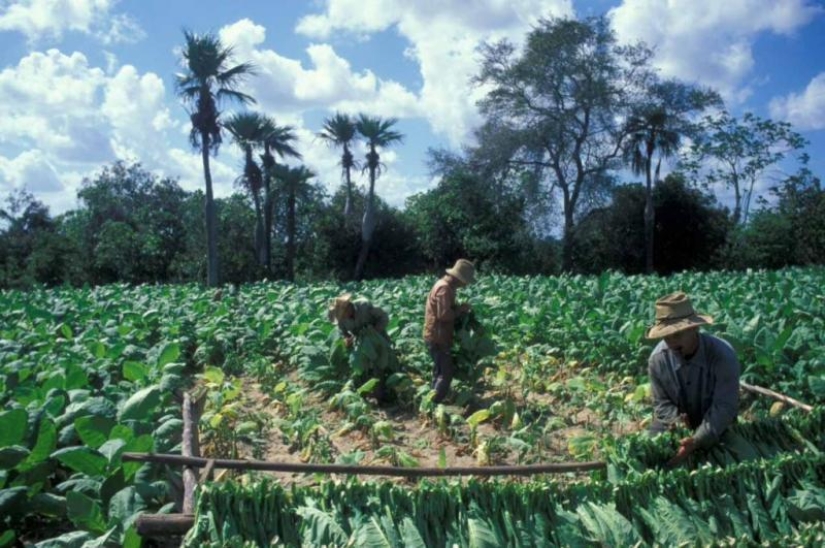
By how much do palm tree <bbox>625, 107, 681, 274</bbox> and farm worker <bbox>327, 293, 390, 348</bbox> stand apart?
24868mm

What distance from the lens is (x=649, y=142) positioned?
30.9 metres

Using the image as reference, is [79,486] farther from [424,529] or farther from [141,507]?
[424,529]

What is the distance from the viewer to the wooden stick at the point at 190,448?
Answer: 12.1 ft

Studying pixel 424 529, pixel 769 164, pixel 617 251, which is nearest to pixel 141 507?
pixel 424 529

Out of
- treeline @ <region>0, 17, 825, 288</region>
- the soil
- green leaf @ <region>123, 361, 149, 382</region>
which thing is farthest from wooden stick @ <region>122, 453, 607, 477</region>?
treeline @ <region>0, 17, 825, 288</region>

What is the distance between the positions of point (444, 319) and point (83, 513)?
389cm

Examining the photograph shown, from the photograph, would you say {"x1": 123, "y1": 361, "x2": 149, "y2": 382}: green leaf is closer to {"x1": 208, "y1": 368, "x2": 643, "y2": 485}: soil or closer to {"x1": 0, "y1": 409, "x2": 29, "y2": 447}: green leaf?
{"x1": 208, "y1": 368, "x2": 643, "y2": 485}: soil

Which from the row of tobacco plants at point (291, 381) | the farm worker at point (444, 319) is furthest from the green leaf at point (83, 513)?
the farm worker at point (444, 319)

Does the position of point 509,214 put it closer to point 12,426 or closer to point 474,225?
point 474,225

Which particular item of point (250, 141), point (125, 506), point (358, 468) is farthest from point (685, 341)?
point (250, 141)

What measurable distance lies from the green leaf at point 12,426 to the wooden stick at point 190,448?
2.96 ft

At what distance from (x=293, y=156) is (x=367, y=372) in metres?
24.7

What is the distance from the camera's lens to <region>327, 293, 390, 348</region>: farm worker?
7551 millimetres

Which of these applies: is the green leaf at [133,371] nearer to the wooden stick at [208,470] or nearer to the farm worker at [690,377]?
the wooden stick at [208,470]
